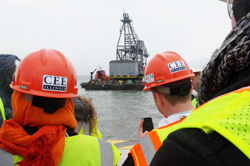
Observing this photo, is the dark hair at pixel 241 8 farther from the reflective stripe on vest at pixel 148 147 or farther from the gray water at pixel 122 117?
the gray water at pixel 122 117

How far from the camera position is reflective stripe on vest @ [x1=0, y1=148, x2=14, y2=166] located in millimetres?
1224

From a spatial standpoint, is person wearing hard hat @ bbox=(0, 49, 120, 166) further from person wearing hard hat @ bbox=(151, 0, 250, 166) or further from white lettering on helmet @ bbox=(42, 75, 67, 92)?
person wearing hard hat @ bbox=(151, 0, 250, 166)

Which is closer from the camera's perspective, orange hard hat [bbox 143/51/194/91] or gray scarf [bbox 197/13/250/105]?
gray scarf [bbox 197/13/250/105]

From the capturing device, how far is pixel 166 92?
196 centimetres

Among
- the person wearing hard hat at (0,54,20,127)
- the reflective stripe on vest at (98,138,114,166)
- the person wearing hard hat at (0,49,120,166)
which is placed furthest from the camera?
the person wearing hard hat at (0,54,20,127)

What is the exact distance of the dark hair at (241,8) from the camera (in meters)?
0.67

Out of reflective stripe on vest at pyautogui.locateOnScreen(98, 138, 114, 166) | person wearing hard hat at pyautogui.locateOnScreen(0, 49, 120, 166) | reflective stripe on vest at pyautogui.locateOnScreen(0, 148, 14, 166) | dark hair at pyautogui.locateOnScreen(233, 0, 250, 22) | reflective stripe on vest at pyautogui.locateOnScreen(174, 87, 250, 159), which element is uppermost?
dark hair at pyautogui.locateOnScreen(233, 0, 250, 22)

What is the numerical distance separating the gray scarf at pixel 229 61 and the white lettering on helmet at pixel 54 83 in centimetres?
100

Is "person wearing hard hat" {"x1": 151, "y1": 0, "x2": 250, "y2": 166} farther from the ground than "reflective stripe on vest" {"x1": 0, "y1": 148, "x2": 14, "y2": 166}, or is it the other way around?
"person wearing hard hat" {"x1": 151, "y1": 0, "x2": 250, "y2": 166}

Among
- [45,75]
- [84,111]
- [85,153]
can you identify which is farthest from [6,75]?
[85,153]

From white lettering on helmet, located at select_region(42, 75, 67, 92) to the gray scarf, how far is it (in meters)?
1.00

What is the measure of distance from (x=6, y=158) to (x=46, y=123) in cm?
28

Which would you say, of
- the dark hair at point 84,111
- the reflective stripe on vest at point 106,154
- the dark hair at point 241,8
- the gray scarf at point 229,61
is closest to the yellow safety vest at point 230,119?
the gray scarf at point 229,61

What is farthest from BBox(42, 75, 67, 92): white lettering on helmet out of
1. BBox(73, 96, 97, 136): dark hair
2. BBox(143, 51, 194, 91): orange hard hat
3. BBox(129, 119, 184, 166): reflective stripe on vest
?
BBox(143, 51, 194, 91): orange hard hat
